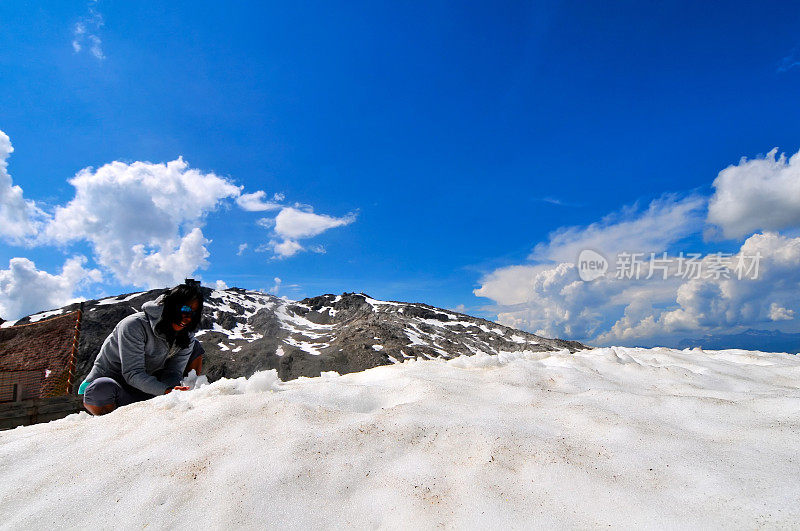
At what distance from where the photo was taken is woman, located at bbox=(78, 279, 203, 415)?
16.2 ft

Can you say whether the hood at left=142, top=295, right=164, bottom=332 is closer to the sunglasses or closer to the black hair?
the black hair

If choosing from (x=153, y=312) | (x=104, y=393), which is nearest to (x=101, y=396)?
(x=104, y=393)

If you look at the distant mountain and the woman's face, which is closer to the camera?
the woman's face

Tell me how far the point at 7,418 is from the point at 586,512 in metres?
8.35

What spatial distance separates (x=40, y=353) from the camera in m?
13.8

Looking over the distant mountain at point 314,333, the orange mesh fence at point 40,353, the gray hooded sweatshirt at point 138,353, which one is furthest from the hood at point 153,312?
the distant mountain at point 314,333

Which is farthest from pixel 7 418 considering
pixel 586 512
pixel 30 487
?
pixel 586 512

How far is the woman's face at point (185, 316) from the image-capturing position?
5.35 metres

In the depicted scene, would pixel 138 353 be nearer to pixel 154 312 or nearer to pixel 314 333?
pixel 154 312

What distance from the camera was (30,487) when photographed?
8.52ft

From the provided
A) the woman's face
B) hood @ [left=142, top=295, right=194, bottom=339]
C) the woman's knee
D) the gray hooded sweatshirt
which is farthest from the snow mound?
the woman's face

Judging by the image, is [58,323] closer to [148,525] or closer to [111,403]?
[111,403]

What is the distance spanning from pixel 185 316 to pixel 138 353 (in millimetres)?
723

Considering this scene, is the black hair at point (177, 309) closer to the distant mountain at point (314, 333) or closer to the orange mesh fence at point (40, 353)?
the orange mesh fence at point (40, 353)
